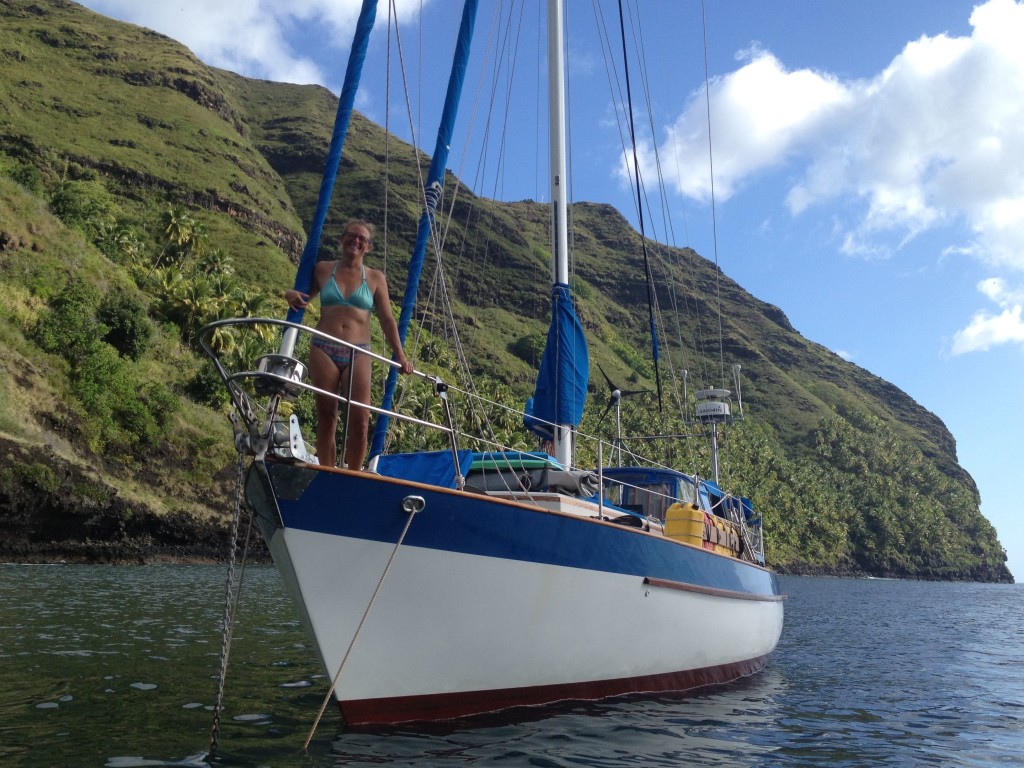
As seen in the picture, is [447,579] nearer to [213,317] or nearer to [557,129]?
[557,129]

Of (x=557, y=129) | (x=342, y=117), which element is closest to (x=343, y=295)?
(x=342, y=117)

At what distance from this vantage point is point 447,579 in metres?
5.71

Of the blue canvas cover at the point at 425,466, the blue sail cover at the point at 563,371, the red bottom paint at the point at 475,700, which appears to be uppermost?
the blue sail cover at the point at 563,371

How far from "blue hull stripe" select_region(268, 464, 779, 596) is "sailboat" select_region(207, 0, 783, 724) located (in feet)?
0.03

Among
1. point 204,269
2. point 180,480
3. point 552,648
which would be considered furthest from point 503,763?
point 204,269

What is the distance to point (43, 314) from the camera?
34.2 m

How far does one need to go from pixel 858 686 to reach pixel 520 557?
6.69 meters

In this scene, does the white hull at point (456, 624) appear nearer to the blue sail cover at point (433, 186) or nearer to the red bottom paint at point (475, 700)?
the red bottom paint at point (475, 700)

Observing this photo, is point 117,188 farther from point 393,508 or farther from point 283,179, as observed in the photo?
point 393,508

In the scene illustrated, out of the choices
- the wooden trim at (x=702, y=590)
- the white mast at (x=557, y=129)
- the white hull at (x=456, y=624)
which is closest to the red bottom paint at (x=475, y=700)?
the white hull at (x=456, y=624)

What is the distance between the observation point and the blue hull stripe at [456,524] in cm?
534

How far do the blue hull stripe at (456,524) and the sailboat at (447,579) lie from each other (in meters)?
0.01

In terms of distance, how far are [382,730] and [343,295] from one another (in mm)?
3175

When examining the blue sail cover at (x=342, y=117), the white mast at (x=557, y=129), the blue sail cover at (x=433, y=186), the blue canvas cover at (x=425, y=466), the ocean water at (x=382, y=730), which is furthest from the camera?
the white mast at (x=557, y=129)
